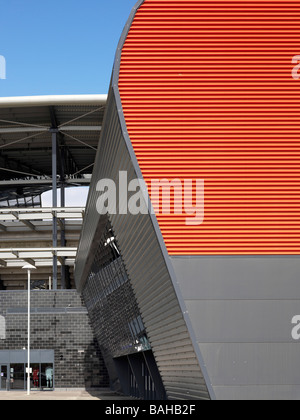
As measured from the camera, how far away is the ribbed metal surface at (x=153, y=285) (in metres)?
14.9

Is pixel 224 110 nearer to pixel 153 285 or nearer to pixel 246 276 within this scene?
pixel 246 276

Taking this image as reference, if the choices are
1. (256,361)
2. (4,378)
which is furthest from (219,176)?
(4,378)

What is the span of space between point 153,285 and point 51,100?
33234mm

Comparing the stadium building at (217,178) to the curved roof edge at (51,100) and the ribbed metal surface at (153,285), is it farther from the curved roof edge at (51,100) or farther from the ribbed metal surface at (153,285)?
the curved roof edge at (51,100)

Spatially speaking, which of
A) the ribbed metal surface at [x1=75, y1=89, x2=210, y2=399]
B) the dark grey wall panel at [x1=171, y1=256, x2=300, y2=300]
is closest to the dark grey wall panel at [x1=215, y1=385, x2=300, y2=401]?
the ribbed metal surface at [x1=75, y1=89, x2=210, y2=399]

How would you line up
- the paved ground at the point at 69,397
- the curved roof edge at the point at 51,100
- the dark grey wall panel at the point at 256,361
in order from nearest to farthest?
the dark grey wall panel at the point at 256,361
the paved ground at the point at 69,397
the curved roof edge at the point at 51,100

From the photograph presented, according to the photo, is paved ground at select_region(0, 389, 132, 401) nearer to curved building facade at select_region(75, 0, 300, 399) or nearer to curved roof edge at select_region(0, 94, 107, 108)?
curved building facade at select_region(75, 0, 300, 399)

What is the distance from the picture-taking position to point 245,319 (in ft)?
48.5

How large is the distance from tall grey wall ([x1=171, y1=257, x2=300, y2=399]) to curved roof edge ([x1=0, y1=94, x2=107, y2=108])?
3354 centimetres

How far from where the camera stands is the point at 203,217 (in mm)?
14922

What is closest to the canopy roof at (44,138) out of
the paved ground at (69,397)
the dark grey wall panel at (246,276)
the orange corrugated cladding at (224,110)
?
the paved ground at (69,397)

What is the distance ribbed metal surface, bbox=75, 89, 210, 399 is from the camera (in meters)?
14.9

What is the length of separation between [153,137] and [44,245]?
43426 mm

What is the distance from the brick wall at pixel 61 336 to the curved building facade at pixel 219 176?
28.3 meters
